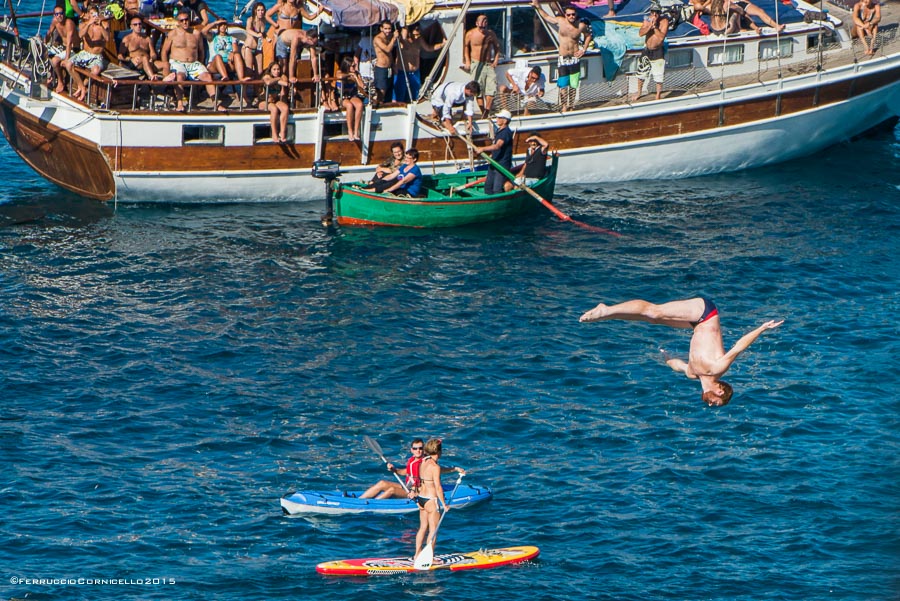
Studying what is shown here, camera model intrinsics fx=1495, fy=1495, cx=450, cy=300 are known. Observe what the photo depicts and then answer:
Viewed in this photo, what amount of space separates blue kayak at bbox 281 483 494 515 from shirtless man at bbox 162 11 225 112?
657 inches

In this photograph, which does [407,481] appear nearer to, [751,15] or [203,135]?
[203,135]

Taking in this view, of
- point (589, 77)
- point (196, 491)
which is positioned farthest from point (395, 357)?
point (589, 77)

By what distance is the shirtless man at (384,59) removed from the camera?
4047 cm

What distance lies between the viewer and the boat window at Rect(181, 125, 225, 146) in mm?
40625

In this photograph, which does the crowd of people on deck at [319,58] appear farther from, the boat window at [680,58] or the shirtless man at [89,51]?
the boat window at [680,58]

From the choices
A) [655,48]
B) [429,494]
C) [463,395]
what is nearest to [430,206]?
[655,48]

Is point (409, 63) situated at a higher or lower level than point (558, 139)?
higher

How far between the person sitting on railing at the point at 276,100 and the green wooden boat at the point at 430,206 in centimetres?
245

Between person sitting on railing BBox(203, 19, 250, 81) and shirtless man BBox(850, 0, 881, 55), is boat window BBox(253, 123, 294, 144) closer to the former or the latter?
person sitting on railing BBox(203, 19, 250, 81)

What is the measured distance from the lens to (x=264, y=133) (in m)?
41.3

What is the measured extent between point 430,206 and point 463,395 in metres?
9.82

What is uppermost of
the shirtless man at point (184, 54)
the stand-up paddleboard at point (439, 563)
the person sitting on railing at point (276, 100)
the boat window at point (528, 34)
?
the boat window at point (528, 34)

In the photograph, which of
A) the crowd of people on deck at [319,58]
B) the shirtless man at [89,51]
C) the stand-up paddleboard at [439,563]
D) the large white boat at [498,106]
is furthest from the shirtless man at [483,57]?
the stand-up paddleboard at [439,563]

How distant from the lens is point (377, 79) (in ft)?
136
